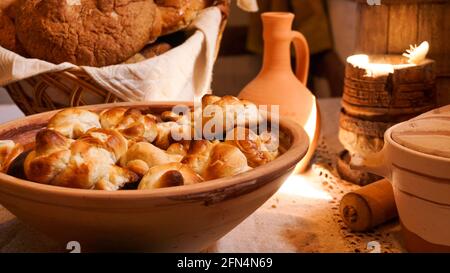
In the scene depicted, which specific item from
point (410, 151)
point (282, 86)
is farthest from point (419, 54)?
point (410, 151)

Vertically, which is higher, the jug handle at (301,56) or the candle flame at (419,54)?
the candle flame at (419,54)

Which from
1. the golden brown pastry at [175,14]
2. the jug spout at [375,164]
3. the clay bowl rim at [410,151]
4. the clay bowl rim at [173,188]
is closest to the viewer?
the clay bowl rim at [173,188]

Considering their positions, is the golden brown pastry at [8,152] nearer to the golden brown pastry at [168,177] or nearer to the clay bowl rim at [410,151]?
the golden brown pastry at [168,177]

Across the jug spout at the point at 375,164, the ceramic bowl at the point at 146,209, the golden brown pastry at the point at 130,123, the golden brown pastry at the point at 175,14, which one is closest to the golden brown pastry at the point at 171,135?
the golden brown pastry at the point at 130,123

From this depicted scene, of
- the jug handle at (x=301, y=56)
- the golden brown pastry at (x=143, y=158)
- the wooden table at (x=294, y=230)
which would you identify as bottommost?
the wooden table at (x=294, y=230)

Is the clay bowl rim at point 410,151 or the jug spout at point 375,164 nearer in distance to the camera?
the clay bowl rim at point 410,151

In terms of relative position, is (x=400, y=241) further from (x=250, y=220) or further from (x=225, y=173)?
(x=225, y=173)

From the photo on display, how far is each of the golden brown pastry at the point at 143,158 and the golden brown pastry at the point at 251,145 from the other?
0.07 m

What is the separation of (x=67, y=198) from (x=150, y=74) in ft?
1.36

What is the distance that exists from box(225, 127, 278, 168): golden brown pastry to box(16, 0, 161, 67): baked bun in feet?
1.10

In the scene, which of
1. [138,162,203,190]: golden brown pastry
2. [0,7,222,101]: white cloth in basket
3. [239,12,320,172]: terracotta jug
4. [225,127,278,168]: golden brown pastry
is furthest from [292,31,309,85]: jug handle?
[138,162,203,190]: golden brown pastry

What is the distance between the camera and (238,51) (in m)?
2.30

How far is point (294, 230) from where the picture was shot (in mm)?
793

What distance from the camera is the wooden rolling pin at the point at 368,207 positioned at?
0.77 m
